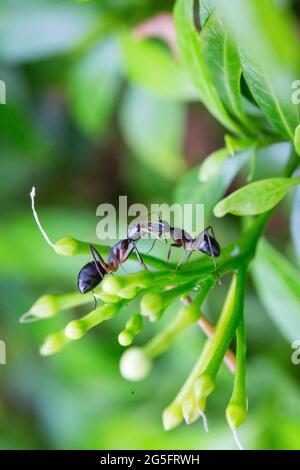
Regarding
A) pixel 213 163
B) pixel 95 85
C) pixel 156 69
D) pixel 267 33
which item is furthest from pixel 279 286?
pixel 95 85

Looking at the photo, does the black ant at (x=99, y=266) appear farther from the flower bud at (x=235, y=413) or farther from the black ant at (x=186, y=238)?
the flower bud at (x=235, y=413)

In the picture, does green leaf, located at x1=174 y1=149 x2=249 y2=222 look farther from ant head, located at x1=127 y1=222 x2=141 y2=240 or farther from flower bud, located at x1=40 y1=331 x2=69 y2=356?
flower bud, located at x1=40 y1=331 x2=69 y2=356

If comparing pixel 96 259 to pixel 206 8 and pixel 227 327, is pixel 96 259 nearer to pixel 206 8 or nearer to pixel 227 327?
pixel 227 327

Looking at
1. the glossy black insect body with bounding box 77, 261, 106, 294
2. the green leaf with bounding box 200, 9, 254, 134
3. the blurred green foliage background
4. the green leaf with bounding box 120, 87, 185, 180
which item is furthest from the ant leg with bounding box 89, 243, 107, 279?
the green leaf with bounding box 120, 87, 185, 180

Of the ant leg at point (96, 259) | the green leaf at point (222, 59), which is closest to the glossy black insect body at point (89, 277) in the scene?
the ant leg at point (96, 259)

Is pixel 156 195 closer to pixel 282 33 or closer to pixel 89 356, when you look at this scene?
pixel 89 356
